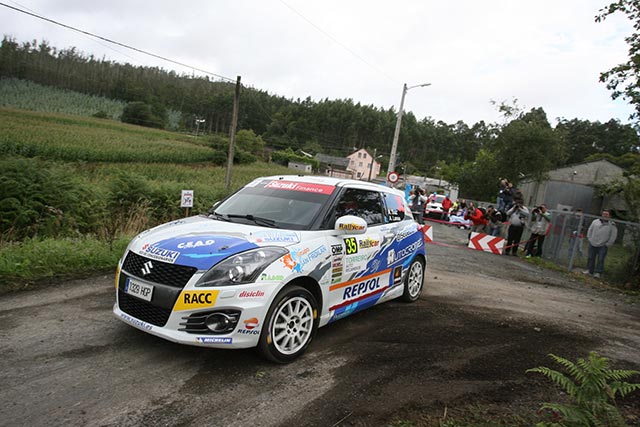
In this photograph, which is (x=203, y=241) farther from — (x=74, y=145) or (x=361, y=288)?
(x=74, y=145)

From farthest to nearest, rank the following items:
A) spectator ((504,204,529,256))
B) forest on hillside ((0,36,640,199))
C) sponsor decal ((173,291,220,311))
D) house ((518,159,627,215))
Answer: forest on hillside ((0,36,640,199)) → house ((518,159,627,215)) → spectator ((504,204,529,256)) → sponsor decal ((173,291,220,311))

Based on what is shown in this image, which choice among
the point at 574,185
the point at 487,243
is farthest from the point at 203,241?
the point at 574,185

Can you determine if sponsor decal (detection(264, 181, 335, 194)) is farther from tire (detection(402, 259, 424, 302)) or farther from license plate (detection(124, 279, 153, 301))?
license plate (detection(124, 279, 153, 301))

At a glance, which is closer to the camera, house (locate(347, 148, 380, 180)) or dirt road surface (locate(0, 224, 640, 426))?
dirt road surface (locate(0, 224, 640, 426))

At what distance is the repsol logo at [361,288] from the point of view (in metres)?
4.76

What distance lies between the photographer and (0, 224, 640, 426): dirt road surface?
120 inches

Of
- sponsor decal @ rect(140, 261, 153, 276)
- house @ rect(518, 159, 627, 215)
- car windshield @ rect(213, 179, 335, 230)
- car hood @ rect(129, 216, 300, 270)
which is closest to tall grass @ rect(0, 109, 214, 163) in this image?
car windshield @ rect(213, 179, 335, 230)

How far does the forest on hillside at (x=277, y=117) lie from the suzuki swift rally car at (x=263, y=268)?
65661 millimetres

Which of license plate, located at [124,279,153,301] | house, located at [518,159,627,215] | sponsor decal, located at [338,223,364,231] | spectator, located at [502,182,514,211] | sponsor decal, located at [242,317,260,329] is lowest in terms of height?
sponsor decal, located at [242,317,260,329]

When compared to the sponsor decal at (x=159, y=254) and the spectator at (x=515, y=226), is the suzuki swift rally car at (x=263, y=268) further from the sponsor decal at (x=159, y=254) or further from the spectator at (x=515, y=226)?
the spectator at (x=515, y=226)

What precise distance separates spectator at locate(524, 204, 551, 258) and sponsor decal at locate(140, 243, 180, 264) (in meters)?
13.6

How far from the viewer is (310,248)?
420 centimetres

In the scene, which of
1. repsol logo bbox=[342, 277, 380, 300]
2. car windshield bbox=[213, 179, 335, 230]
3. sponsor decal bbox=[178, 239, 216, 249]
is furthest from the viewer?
repsol logo bbox=[342, 277, 380, 300]

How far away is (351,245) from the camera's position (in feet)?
15.6
